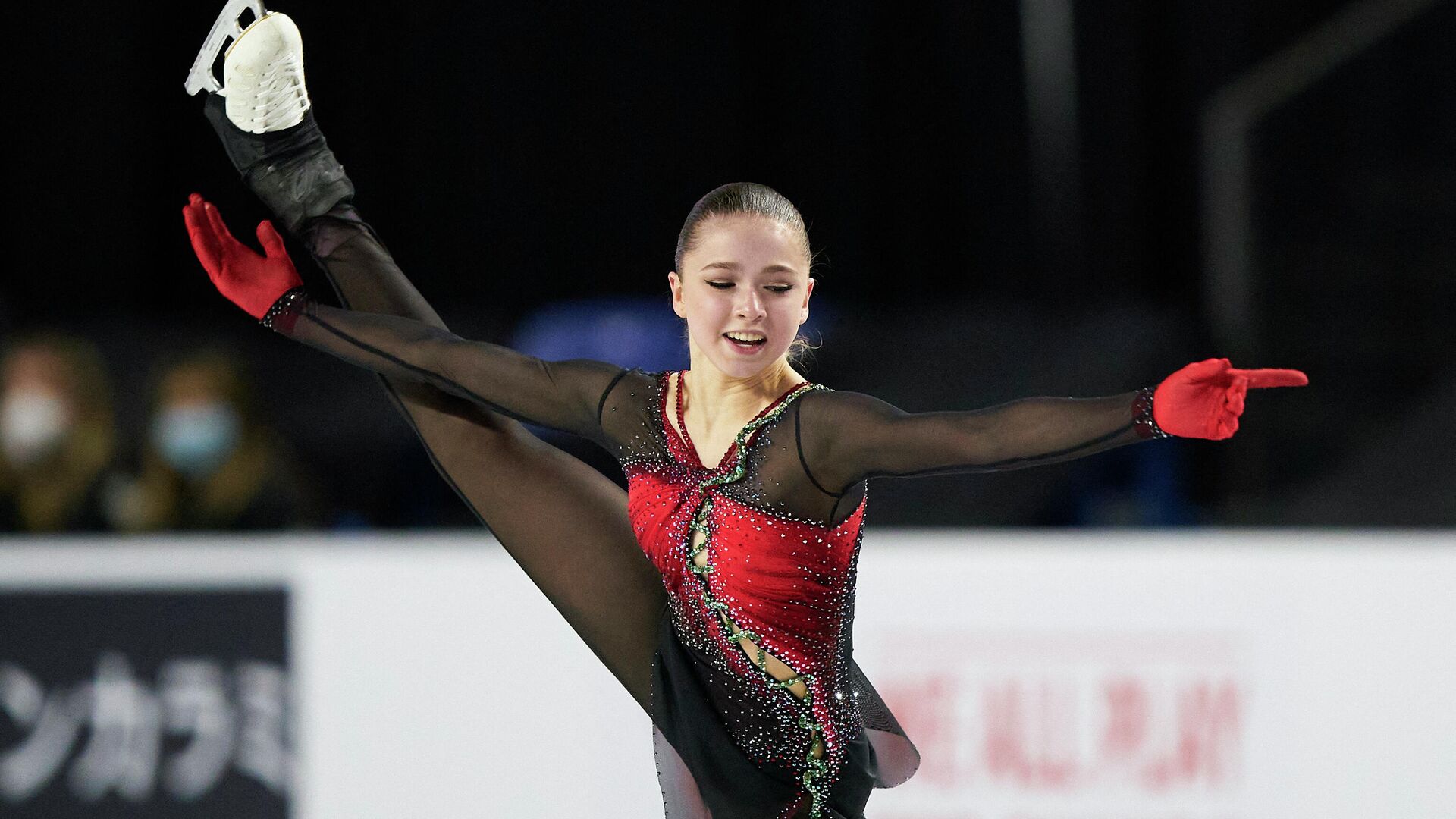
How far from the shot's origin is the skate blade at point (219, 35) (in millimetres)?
2398

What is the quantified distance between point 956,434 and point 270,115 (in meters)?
1.27

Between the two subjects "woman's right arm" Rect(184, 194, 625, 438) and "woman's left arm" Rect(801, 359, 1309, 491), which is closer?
"woman's left arm" Rect(801, 359, 1309, 491)

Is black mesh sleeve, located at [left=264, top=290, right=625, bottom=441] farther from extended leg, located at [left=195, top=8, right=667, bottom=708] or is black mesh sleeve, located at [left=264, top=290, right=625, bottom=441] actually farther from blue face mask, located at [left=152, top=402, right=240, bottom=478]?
blue face mask, located at [left=152, top=402, right=240, bottom=478]

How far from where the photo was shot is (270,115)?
8.07 ft

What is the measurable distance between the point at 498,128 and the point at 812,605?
406cm

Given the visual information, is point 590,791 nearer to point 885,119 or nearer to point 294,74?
point 294,74

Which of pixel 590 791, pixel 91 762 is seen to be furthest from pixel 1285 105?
pixel 91 762

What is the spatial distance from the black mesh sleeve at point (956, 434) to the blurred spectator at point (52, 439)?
3.10m

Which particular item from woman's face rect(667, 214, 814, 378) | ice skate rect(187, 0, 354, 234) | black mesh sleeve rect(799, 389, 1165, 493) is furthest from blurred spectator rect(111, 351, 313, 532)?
black mesh sleeve rect(799, 389, 1165, 493)

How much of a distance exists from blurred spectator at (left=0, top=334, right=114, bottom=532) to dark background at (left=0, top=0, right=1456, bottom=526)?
2.15 feet

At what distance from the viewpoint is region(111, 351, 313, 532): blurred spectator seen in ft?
14.3

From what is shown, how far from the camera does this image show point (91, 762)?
365 cm

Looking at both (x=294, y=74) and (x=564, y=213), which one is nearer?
(x=294, y=74)

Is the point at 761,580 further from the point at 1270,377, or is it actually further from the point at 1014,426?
the point at 1270,377
